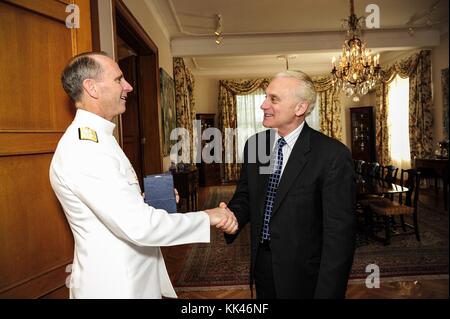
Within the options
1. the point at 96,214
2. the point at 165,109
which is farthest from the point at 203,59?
the point at 96,214

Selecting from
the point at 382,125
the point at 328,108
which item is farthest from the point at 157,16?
the point at 328,108

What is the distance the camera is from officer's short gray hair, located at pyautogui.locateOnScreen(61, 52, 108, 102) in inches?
52.5

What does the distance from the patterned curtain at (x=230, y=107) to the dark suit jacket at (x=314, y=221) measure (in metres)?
9.21

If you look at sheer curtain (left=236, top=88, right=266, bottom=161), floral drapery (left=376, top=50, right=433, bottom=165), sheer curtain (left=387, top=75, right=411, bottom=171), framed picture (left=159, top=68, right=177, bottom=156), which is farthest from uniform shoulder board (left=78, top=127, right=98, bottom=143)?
sheer curtain (left=236, top=88, right=266, bottom=161)

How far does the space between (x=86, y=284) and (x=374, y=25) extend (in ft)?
20.3

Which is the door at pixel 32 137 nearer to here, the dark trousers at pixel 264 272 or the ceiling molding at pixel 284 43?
the dark trousers at pixel 264 272

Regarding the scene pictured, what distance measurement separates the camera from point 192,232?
1.31 m

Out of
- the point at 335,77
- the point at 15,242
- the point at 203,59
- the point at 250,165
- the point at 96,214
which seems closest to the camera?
the point at 96,214

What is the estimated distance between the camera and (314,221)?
1549mm

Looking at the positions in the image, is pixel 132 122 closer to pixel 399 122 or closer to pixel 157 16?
pixel 157 16

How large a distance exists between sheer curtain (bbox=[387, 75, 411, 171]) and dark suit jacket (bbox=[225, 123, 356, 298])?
803cm

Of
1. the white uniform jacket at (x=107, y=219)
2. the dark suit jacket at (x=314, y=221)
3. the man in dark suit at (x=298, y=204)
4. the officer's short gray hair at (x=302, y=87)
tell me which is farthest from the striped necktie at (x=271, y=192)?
the white uniform jacket at (x=107, y=219)

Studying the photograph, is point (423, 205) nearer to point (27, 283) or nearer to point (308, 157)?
point (308, 157)

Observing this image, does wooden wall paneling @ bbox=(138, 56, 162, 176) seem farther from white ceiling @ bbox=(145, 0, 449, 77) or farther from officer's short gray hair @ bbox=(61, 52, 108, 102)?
officer's short gray hair @ bbox=(61, 52, 108, 102)
